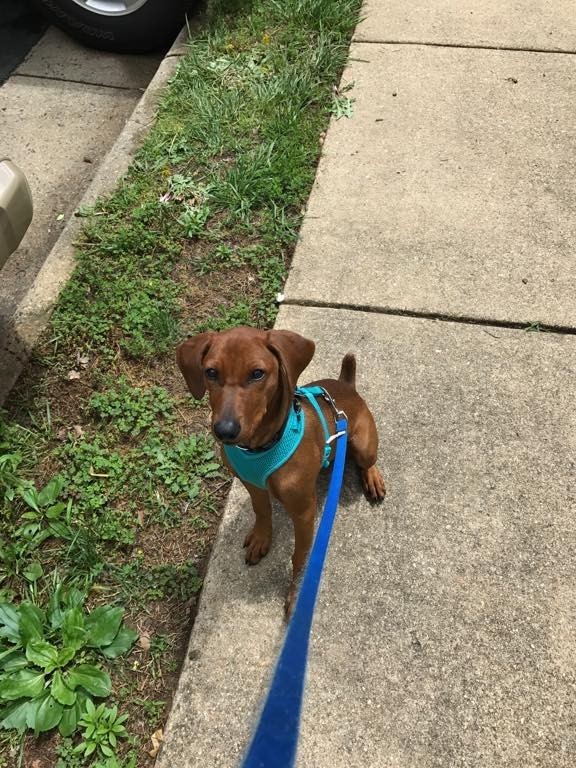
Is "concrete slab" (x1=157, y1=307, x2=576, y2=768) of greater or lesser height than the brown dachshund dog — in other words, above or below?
below

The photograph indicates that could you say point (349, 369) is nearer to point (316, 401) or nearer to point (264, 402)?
point (316, 401)

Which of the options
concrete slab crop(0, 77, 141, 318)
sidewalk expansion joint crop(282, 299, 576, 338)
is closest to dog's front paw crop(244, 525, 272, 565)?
sidewalk expansion joint crop(282, 299, 576, 338)

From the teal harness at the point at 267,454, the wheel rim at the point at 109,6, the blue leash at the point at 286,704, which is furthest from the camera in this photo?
the wheel rim at the point at 109,6

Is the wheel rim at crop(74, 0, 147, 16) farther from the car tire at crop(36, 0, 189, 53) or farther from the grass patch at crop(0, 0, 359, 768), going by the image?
the grass patch at crop(0, 0, 359, 768)

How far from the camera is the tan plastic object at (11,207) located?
9.78ft

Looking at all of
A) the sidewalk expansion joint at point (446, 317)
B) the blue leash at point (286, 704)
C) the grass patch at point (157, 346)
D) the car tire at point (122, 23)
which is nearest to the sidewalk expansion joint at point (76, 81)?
the car tire at point (122, 23)

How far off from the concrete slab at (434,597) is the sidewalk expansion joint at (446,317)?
10cm

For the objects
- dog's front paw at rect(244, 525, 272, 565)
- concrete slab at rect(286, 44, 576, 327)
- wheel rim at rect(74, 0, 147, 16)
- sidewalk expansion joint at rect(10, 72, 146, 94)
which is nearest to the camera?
dog's front paw at rect(244, 525, 272, 565)

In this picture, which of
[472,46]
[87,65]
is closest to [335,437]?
[472,46]

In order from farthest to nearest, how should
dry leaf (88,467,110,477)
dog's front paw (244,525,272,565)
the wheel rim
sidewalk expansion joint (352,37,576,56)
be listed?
the wheel rim → sidewalk expansion joint (352,37,576,56) → dry leaf (88,467,110,477) → dog's front paw (244,525,272,565)

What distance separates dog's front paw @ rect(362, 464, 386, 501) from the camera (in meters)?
2.71

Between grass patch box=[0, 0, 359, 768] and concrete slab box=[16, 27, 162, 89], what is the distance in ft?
2.29

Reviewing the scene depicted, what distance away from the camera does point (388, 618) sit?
95.3 inches

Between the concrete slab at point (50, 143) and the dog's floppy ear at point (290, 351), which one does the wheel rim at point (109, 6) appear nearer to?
Result: the concrete slab at point (50, 143)
